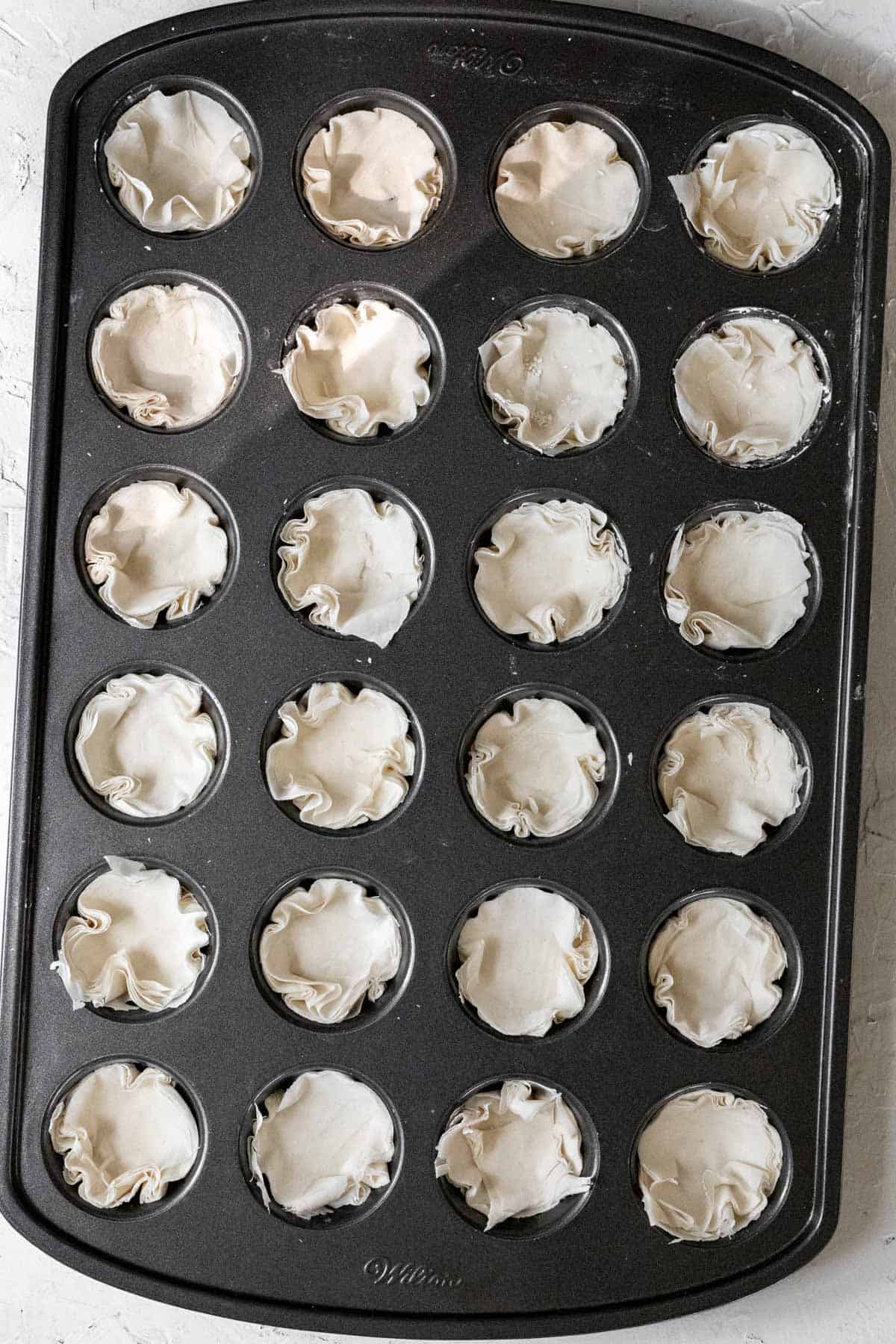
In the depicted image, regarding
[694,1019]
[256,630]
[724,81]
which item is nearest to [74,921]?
[256,630]

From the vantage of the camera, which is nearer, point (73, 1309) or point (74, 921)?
point (74, 921)

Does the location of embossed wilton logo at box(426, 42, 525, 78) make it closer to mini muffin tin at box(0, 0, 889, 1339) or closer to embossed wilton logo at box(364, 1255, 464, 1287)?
mini muffin tin at box(0, 0, 889, 1339)

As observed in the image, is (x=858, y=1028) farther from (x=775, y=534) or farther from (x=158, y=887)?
(x=158, y=887)

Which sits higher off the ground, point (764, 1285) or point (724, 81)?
point (724, 81)

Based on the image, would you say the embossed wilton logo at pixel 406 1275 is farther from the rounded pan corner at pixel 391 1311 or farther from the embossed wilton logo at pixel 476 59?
the embossed wilton logo at pixel 476 59

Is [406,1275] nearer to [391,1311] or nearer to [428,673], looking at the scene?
[391,1311]

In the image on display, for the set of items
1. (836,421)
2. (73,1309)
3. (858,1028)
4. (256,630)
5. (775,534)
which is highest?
(836,421)

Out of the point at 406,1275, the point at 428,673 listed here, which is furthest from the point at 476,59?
the point at 406,1275
